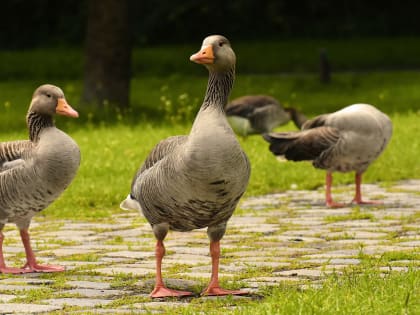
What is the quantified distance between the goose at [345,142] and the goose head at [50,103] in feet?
13.3

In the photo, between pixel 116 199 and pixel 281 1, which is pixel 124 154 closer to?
pixel 116 199

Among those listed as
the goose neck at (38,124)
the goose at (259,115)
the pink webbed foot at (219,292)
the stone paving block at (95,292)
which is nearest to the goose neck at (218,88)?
the pink webbed foot at (219,292)

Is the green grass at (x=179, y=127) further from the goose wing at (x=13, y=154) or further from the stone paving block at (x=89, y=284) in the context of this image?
the stone paving block at (x=89, y=284)

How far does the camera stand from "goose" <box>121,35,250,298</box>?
258 inches

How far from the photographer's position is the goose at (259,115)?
16125mm

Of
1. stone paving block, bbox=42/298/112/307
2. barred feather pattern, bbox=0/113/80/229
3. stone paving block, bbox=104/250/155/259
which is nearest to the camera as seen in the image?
stone paving block, bbox=42/298/112/307

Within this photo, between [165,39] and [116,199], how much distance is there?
28812 mm

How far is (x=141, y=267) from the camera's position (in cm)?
809

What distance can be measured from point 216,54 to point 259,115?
9283 millimetres

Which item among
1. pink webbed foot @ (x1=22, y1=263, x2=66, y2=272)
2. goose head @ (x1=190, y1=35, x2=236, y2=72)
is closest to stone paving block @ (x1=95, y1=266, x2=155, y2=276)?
pink webbed foot @ (x1=22, y1=263, x2=66, y2=272)

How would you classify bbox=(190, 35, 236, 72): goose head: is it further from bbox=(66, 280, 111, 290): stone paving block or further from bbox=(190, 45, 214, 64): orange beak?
bbox=(66, 280, 111, 290): stone paving block

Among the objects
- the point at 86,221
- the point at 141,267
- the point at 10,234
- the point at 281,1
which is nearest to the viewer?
the point at 141,267

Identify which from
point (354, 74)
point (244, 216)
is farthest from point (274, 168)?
point (354, 74)

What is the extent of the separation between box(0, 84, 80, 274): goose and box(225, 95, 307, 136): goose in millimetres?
8170
